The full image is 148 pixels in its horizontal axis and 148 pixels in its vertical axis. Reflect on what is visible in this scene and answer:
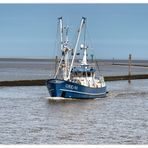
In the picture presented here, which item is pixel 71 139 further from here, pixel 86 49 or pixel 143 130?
pixel 86 49

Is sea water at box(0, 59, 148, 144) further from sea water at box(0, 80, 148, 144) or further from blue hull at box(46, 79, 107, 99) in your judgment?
blue hull at box(46, 79, 107, 99)

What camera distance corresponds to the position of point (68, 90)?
30.6m

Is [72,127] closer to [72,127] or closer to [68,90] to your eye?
[72,127]

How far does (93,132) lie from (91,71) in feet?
52.2

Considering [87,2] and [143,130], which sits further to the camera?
[143,130]

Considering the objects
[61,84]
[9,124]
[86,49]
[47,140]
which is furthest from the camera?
[86,49]

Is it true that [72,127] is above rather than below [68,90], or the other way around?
above

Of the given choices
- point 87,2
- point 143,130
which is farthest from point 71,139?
point 87,2

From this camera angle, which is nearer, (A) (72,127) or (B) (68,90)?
(A) (72,127)

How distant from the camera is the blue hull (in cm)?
3017

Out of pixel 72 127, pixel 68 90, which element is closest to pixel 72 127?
pixel 72 127

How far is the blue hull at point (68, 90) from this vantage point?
30.2m

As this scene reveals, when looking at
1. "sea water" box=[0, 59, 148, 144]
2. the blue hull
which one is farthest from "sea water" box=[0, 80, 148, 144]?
the blue hull

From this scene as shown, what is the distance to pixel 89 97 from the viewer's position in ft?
103
